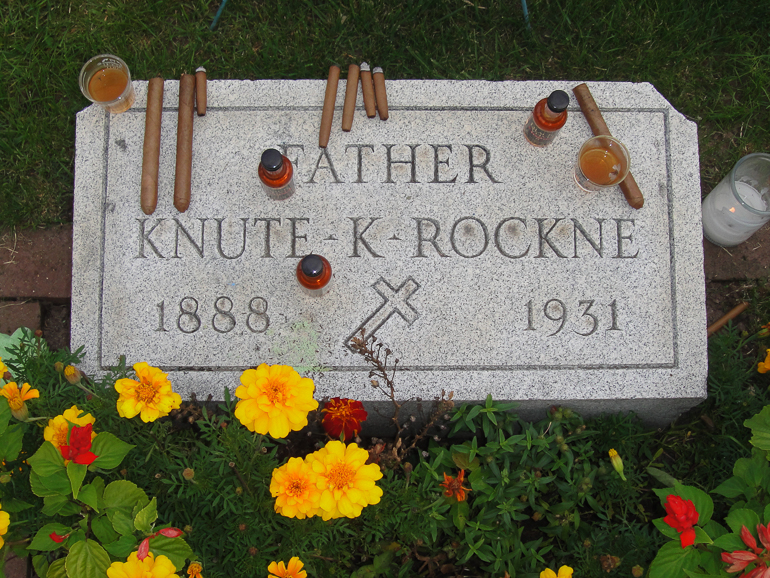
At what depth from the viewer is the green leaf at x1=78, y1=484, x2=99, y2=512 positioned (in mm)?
1586

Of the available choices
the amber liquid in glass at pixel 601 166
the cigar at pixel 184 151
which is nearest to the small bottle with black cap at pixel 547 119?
the amber liquid in glass at pixel 601 166

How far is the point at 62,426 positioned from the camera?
172 cm

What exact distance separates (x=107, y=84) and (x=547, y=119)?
1.95 m

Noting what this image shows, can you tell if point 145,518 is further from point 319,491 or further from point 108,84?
point 108,84

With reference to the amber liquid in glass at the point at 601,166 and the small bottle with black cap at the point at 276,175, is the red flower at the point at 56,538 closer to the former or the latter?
the small bottle with black cap at the point at 276,175

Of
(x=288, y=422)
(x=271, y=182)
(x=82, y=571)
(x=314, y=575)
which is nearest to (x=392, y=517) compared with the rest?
(x=314, y=575)

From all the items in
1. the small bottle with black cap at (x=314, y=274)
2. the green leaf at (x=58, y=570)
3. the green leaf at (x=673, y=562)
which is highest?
the small bottle with black cap at (x=314, y=274)

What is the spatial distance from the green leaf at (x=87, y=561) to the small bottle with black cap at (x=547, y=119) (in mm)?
2127

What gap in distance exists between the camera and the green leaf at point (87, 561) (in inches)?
59.1

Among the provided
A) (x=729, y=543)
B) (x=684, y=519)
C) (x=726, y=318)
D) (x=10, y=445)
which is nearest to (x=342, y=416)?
(x=10, y=445)

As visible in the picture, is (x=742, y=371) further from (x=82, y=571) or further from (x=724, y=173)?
(x=82, y=571)

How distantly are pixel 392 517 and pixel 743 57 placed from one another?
10.3 ft

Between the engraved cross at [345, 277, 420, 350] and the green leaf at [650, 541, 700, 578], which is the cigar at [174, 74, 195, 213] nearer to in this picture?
the engraved cross at [345, 277, 420, 350]

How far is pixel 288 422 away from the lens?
64.1 inches
